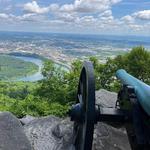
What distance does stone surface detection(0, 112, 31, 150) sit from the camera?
661 cm

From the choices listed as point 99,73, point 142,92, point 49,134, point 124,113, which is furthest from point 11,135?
point 99,73

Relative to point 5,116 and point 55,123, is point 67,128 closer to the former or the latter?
point 55,123

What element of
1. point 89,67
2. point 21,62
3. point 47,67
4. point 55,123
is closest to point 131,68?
point 47,67

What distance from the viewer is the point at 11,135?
22.5 feet

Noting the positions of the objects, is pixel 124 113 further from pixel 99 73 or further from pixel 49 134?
pixel 99 73

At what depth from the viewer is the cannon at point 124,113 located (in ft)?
12.0

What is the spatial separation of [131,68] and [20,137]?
21274mm

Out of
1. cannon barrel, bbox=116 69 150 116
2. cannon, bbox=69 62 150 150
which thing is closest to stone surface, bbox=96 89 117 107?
cannon, bbox=69 62 150 150

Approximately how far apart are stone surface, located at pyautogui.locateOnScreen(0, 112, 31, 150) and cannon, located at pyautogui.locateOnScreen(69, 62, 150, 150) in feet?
6.19

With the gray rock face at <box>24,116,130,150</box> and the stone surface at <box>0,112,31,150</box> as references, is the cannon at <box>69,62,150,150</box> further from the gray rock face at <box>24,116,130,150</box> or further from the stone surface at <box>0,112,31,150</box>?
the gray rock face at <box>24,116,130,150</box>

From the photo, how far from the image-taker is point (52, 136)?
7902 millimetres

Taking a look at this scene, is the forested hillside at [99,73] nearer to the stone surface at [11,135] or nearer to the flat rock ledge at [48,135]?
the flat rock ledge at [48,135]

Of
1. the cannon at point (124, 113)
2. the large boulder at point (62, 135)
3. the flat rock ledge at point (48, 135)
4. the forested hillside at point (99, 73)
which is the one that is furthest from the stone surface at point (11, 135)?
the forested hillside at point (99, 73)

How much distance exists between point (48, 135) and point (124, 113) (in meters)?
3.70
